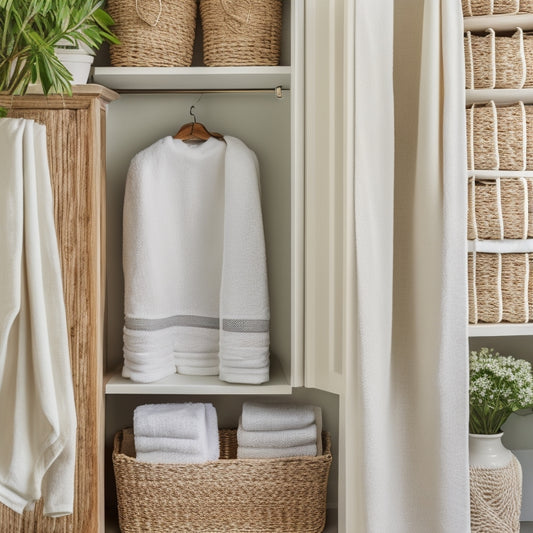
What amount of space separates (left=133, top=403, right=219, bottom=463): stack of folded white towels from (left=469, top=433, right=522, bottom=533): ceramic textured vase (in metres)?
0.68

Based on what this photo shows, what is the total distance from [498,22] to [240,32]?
0.65 metres

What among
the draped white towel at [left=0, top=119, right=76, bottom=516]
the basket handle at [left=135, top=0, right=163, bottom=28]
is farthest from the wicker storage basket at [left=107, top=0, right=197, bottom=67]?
the draped white towel at [left=0, top=119, right=76, bottom=516]

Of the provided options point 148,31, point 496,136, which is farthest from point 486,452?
point 148,31

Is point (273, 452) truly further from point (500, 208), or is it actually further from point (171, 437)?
point (500, 208)

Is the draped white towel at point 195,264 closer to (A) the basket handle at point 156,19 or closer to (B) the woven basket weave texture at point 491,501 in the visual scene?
(A) the basket handle at point 156,19

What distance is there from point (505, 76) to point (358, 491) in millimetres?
1078

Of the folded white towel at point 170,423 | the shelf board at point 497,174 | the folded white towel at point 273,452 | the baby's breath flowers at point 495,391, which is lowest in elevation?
the folded white towel at point 273,452

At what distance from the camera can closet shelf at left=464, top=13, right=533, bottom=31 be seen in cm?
189

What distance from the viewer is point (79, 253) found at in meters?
1.84

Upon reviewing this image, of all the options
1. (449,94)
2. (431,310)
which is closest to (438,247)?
(431,310)

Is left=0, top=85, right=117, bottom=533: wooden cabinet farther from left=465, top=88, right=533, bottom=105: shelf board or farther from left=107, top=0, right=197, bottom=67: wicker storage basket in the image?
left=465, top=88, right=533, bottom=105: shelf board

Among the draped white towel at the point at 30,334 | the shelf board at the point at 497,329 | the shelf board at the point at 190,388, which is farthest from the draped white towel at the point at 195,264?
the shelf board at the point at 497,329

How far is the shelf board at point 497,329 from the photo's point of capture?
6.21ft

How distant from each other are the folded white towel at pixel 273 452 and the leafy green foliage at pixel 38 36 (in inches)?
39.7
